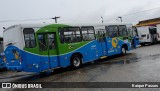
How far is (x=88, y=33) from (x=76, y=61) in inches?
93.5

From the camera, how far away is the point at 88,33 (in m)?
16.9

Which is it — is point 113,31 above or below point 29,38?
above

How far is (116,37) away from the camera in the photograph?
19766 mm

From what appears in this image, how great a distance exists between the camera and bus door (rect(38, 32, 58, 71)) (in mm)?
13516

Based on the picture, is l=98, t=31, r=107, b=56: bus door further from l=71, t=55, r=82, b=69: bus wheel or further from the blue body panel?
l=71, t=55, r=82, b=69: bus wheel

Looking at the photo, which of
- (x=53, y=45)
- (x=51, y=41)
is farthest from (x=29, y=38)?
(x=53, y=45)

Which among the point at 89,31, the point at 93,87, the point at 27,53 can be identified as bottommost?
the point at 93,87

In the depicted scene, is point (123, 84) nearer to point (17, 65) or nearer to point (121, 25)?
point (17, 65)

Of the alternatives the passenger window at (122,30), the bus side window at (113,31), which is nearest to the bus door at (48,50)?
the bus side window at (113,31)

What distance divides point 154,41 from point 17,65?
83.7 feet

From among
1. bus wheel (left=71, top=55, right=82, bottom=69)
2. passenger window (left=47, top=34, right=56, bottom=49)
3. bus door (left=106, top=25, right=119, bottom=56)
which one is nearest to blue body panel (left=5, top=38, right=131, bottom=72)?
bus wheel (left=71, top=55, right=82, bottom=69)

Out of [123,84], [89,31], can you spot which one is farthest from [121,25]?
[123,84]

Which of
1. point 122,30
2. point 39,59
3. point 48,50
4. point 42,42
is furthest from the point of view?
point 122,30

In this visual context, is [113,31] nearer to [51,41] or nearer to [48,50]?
[51,41]
